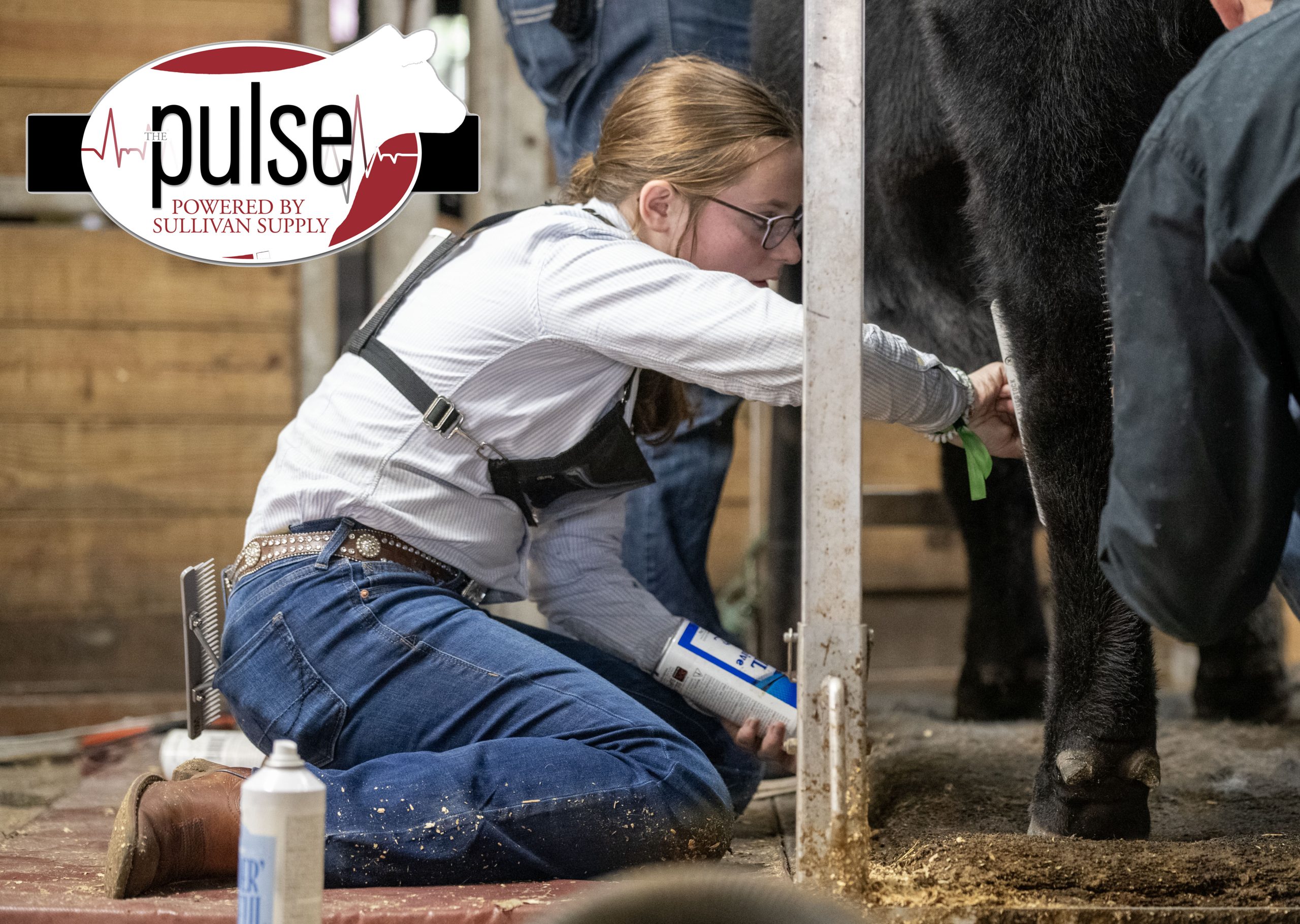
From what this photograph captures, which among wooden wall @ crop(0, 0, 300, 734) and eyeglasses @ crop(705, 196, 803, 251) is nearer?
eyeglasses @ crop(705, 196, 803, 251)

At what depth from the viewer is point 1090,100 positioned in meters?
1.02

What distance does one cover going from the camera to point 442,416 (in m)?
1.15

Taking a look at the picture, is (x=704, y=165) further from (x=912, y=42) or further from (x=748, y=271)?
(x=912, y=42)

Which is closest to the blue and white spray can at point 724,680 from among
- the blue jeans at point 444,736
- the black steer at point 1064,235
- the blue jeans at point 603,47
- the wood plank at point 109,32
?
the blue jeans at point 444,736

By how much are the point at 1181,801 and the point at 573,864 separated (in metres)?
0.64

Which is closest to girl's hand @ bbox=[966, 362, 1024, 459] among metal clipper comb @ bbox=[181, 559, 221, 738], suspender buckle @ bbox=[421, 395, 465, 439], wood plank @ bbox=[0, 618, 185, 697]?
suspender buckle @ bbox=[421, 395, 465, 439]

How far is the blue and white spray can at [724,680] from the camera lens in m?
1.22

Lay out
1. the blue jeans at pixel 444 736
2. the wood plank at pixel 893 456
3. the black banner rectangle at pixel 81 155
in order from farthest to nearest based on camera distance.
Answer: the wood plank at pixel 893 456 → the black banner rectangle at pixel 81 155 → the blue jeans at pixel 444 736

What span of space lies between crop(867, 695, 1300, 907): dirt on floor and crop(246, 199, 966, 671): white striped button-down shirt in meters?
0.36

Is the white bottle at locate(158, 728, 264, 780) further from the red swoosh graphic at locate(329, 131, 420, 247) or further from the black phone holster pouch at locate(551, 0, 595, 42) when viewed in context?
the black phone holster pouch at locate(551, 0, 595, 42)

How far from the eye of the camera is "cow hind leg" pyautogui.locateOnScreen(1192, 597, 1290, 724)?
5.73ft

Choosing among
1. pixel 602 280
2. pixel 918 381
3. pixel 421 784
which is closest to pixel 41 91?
pixel 602 280

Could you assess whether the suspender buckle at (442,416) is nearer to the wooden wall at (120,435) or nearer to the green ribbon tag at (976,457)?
the green ribbon tag at (976,457)

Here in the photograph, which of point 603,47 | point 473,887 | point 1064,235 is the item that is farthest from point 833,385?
point 603,47
